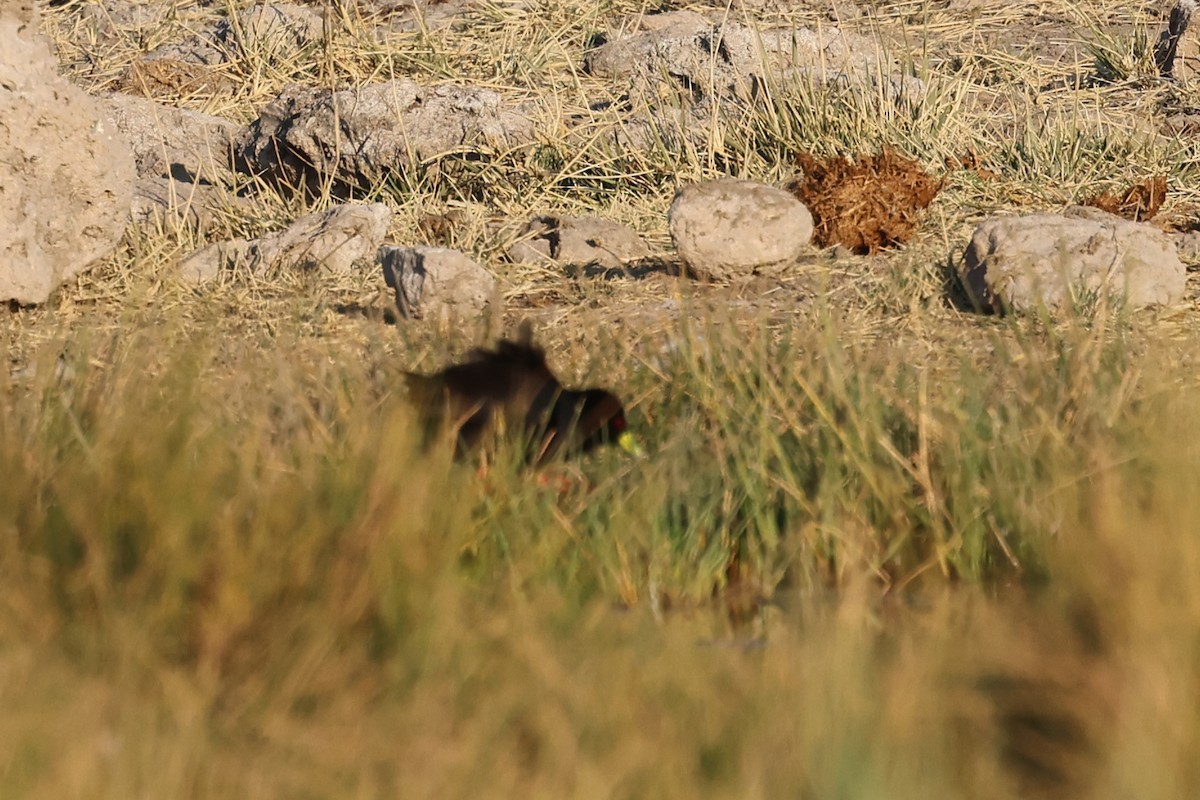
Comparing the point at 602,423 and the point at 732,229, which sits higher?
the point at 602,423

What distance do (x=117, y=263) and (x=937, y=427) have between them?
3156 millimetres

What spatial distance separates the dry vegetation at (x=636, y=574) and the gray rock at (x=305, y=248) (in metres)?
0.67

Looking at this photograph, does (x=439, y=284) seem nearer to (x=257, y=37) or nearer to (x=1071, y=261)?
(x=1071, y=261)

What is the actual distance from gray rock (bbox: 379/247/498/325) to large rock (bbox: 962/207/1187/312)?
1.38m

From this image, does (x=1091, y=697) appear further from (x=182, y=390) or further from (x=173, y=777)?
(x=182, y=390)

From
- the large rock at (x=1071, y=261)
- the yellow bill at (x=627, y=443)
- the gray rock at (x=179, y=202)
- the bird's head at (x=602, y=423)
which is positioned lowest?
the gray rock at (x=179, y=202)

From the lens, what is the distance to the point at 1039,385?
3.23m

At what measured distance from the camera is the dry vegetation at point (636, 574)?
77.9 inches

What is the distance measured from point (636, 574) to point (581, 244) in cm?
275

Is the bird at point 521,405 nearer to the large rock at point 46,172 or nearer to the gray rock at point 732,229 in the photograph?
the gray rock at point 732,229

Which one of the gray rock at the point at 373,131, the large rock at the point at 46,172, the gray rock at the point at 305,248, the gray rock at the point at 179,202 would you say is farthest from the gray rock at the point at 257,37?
the large rock at the point at 46,172

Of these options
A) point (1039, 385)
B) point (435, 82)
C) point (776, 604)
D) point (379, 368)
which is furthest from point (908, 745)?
point (435, 82)

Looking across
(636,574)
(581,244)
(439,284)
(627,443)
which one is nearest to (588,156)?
(581,244)

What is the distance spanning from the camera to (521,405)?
10.1 feet
